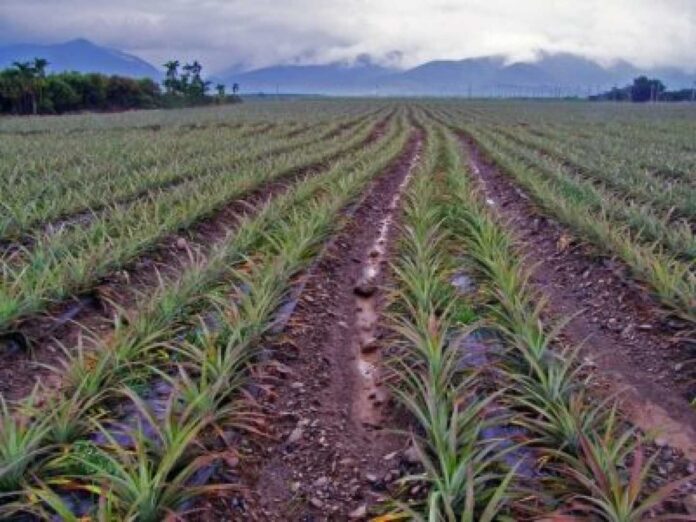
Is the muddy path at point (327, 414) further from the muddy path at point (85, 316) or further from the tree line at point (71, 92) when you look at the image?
the tree line at point (71, 92)

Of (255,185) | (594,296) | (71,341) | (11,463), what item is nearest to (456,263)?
(594,296)

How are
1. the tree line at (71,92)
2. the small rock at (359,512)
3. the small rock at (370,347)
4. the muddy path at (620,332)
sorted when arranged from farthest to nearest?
the tree line at (71,92), the small rock at (370,347), the muddy path at (620,332), the small rock at (359,512)

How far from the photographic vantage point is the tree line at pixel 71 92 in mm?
50156

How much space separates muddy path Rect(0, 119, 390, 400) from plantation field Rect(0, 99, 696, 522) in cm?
2

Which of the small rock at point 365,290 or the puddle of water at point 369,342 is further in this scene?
the small rock at point 365,290

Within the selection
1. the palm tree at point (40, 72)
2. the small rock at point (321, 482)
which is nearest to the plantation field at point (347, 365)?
the small rock at point (321, 482)

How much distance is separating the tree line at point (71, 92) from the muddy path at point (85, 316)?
49510 millimetres

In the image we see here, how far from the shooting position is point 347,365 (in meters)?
4.26

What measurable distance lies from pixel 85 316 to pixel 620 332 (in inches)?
156

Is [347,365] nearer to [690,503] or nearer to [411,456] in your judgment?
[411,456]

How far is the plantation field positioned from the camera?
102 inches

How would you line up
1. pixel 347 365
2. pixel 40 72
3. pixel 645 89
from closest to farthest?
pixel 347 365, pixel 40 72, pixel 645 89

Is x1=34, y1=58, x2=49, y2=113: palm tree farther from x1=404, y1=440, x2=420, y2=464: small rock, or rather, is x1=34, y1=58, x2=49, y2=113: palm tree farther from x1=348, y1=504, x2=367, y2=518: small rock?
x1=348, y1=504, x2=367, y2=518: small rock

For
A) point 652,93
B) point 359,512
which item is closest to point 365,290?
point 359,512
